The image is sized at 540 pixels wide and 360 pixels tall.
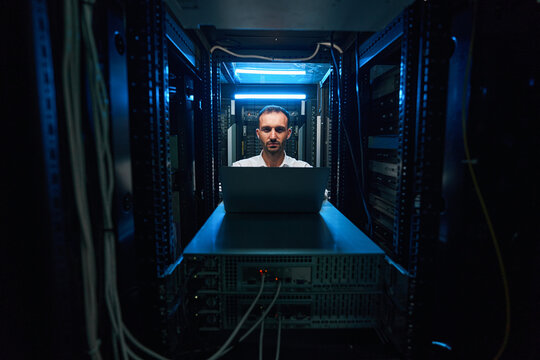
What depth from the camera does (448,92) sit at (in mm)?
782

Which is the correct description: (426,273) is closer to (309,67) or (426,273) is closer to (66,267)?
(66,267)

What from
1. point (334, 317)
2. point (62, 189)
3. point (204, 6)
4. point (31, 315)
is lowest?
point (334, 317)

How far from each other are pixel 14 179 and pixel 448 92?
1.29 meters

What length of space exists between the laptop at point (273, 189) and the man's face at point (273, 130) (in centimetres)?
111

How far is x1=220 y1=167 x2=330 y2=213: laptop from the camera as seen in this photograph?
1.23 metres

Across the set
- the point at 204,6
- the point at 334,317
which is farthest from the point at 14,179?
the point at 334,317

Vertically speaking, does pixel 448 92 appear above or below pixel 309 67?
below

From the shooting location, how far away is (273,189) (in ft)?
4.17


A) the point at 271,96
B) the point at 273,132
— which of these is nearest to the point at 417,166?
the point at 273,132

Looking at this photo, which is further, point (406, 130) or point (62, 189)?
point (406, 130)

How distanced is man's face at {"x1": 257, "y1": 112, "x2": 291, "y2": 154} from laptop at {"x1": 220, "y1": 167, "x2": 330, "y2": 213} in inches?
43.7

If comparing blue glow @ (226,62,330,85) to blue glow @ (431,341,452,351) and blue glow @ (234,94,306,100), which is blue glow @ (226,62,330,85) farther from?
blue glow @ (431,341,452,351)

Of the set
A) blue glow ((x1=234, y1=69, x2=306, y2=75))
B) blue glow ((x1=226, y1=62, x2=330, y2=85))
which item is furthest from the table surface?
blue glow ((x1=234, y1=69, x2=306, y2=75))

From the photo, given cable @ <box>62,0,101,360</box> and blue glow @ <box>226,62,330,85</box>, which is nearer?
cable @ <box>62,0,101,360</box>
